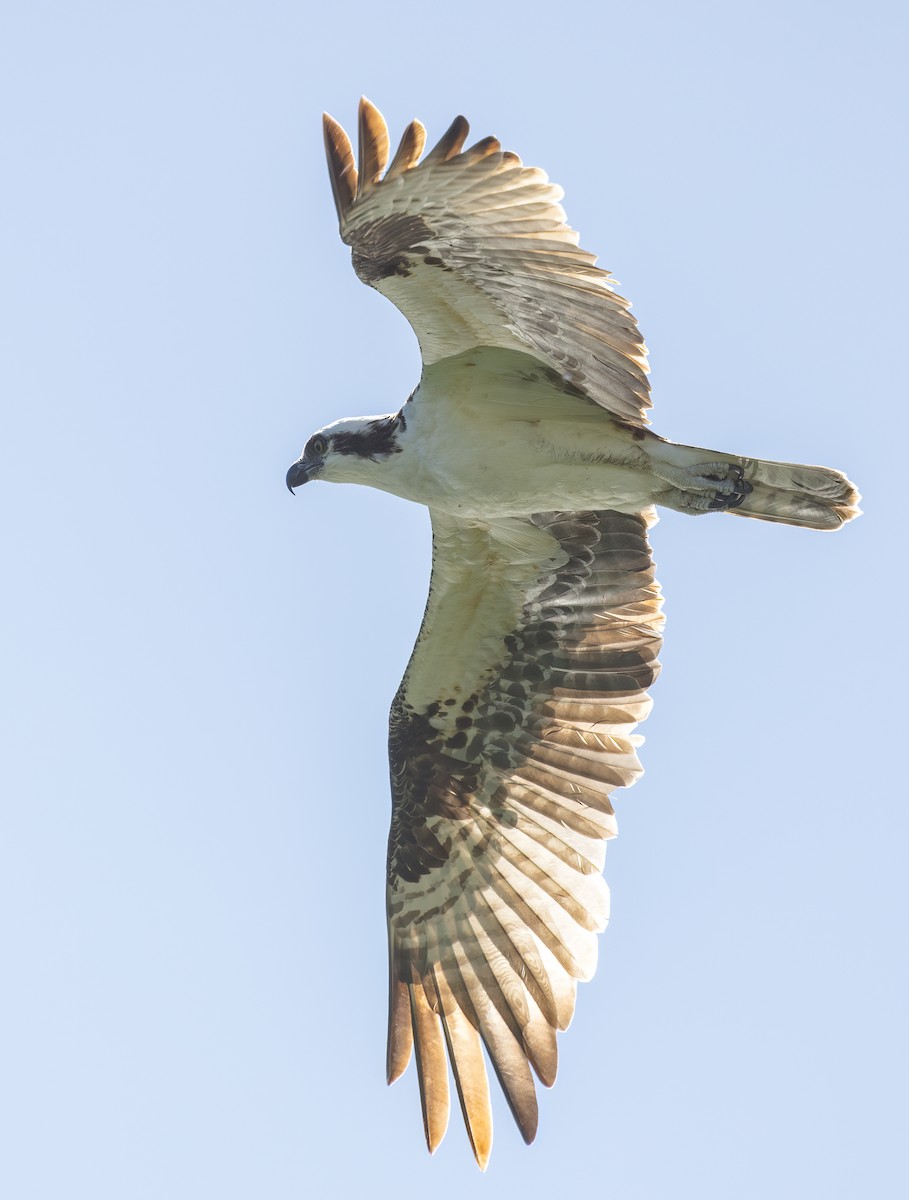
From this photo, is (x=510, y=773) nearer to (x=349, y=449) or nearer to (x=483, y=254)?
(x=349, y=449)

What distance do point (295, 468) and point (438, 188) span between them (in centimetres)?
266

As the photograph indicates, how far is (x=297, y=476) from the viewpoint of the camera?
10828mm

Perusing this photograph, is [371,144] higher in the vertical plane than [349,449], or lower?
higher

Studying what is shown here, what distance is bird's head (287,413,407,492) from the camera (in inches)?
404

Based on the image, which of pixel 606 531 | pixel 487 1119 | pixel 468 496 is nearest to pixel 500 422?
pixel 468 496

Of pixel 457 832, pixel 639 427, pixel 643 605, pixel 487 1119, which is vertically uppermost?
pixel 639 427

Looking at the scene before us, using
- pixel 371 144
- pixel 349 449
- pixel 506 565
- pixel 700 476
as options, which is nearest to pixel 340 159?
pixel 371 144

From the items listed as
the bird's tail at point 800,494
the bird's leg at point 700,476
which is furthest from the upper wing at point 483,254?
the bird's tail at point 800,494

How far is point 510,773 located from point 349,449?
259 centimetres

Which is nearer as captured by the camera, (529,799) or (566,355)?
(566,355)

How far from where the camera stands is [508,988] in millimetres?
10914

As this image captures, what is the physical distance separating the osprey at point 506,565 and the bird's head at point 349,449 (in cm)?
2

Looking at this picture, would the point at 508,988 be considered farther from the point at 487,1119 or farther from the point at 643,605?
the point at 643,605

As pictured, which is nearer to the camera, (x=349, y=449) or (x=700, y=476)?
(x=700, y=476)
